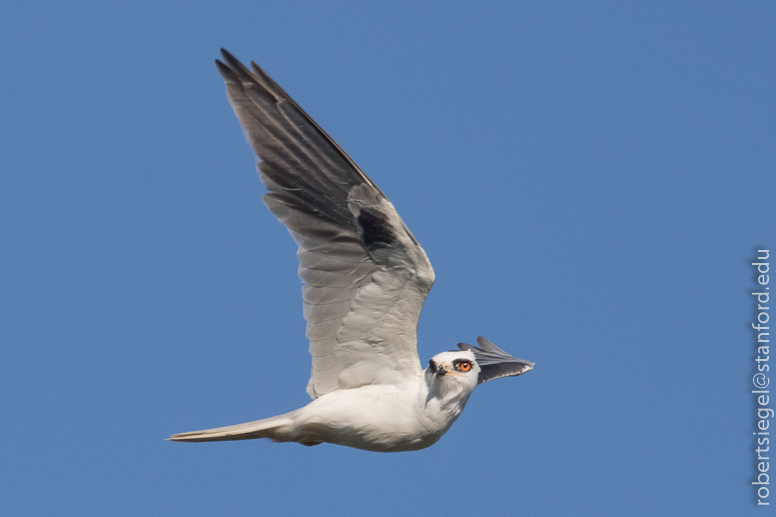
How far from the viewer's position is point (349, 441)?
984 cm

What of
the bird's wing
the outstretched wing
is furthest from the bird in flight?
the outstretched wing

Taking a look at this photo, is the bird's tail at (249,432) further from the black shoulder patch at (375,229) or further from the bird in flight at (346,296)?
the black shoulder patch at (375,229)

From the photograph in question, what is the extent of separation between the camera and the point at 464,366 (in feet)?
31.5

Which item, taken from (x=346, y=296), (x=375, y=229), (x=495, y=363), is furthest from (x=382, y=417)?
(x=495, y=363)

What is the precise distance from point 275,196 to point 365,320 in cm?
158

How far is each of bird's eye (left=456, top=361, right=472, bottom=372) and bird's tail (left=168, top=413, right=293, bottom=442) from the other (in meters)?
1.82

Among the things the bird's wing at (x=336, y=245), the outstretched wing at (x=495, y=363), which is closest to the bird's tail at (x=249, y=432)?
the bird's wing at (x=336, y=245)

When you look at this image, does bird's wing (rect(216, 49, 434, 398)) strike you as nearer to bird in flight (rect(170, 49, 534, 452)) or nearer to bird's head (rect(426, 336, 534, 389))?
bird in flight (rect(170, 49, 534, 452))

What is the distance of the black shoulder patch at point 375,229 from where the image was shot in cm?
905

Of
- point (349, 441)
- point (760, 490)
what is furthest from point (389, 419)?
point (760, 490)

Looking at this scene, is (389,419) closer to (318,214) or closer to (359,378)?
(359,378)

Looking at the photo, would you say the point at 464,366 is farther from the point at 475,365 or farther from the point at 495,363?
the point at 495,363

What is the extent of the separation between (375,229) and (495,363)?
3.62 m

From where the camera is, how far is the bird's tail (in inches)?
369
